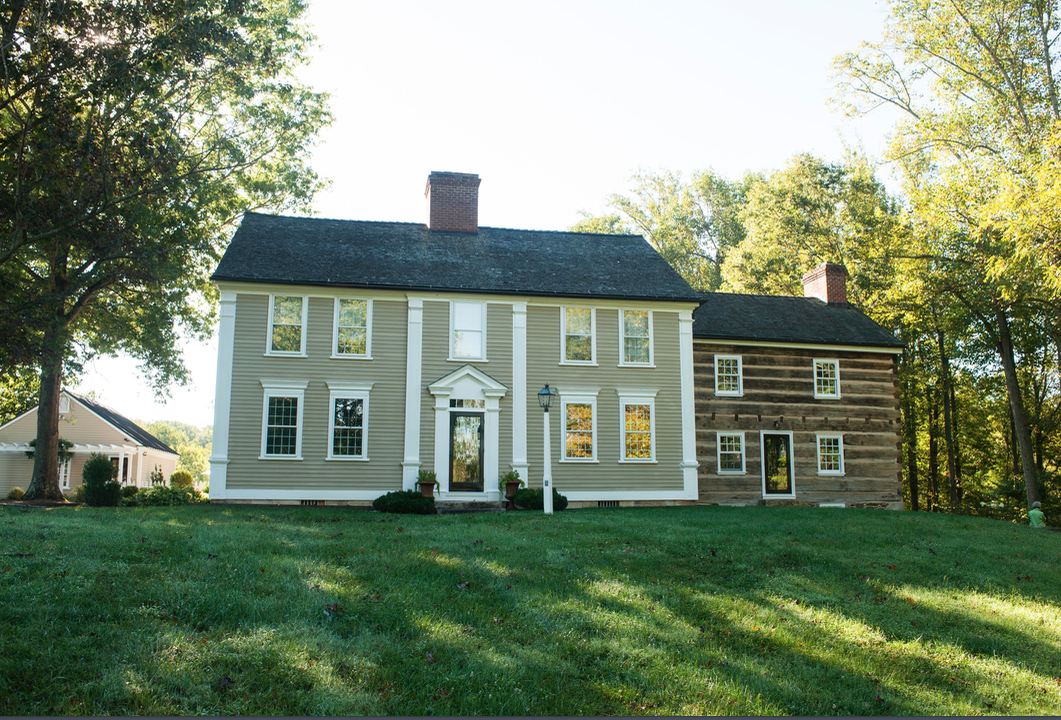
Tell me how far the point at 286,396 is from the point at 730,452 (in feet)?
42.4

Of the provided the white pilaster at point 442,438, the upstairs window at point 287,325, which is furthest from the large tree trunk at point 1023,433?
the upstairs window at point 287,325

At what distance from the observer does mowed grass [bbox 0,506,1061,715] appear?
17.6 ft

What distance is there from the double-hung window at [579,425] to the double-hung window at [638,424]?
0.85 meters

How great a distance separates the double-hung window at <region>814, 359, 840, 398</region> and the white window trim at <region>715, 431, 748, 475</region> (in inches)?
125

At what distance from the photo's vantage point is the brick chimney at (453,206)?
22.5m

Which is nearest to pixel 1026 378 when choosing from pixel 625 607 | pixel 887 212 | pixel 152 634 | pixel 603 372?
pixel 887 212

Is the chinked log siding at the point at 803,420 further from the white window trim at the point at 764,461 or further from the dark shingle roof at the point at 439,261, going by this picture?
the dark shingle roof at the point at 439,261

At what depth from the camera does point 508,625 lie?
22.8 ft

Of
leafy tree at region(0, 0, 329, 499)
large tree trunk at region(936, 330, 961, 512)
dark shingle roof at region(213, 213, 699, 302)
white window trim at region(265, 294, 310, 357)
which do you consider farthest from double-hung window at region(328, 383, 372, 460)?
large tree trunk at region(936, 330, 961, 512)

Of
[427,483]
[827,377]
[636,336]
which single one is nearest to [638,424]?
[636,336]

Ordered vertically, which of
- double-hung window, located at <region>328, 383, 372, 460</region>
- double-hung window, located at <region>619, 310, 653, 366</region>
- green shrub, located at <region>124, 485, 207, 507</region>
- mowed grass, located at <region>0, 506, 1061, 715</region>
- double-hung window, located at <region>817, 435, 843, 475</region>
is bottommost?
mowed grass, located at <region>0, 506, 1061, 715</region>

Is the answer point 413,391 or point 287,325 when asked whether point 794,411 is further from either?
point 287,325

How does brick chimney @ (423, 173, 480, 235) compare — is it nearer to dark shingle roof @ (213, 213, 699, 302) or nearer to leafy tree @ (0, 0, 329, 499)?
dark shingle roof @ (213, 213, 699, 302)

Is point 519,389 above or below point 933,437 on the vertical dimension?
above
